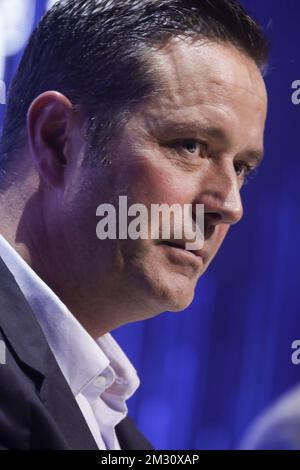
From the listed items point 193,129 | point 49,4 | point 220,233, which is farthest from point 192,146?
point 49,4

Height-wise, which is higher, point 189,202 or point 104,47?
point 104,47

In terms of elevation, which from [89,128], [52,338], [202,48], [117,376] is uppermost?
[202,48]

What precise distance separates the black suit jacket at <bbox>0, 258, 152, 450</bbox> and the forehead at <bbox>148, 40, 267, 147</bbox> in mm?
386

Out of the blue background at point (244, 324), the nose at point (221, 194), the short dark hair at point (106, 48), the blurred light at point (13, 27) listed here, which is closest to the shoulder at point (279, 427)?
the blue background at point (244, 324)

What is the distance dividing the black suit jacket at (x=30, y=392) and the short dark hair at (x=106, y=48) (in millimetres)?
291

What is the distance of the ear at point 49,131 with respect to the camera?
122 centimetres

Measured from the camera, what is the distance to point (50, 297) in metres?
1.16

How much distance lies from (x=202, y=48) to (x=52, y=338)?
20.4 inches

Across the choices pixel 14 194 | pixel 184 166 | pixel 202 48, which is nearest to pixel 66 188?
pixel 14 194

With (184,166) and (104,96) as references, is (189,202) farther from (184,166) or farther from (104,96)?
(104,96)

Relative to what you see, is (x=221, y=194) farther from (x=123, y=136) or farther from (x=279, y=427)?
(x=279, y=427)

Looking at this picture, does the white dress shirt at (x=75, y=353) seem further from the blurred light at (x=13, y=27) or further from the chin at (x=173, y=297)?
the blurred light at (x=13, y=27)

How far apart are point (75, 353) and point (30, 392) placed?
18 cm

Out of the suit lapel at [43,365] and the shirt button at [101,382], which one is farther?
the shirt button at [101,382]
